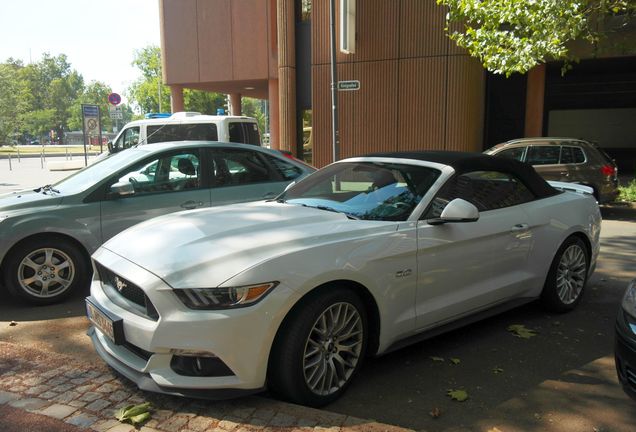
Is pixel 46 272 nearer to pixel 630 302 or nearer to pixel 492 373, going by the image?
pixel 492 373

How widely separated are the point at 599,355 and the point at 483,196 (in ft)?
4.86

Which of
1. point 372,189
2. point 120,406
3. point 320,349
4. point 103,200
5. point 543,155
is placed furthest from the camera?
point 543,155

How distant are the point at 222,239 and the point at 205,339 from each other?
694mm

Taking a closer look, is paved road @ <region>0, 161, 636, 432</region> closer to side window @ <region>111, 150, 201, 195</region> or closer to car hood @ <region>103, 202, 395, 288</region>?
car hood @ <region>103, 202, 395, 288</region>

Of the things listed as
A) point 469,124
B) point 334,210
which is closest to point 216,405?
point 334,210

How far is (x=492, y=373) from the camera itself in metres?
3.74

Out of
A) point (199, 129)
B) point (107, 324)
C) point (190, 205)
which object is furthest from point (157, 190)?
point (199, 129)

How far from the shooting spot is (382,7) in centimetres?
1572

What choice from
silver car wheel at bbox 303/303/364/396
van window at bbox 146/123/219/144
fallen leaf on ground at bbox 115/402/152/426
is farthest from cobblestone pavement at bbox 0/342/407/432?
van window at bbox 146/123/219/144

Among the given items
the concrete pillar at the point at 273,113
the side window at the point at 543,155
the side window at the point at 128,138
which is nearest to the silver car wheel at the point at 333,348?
the side window at the point at 543,155

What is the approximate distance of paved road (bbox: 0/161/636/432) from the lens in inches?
124

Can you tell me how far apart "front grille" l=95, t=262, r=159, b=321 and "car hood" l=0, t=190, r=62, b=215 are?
1880 millimetres

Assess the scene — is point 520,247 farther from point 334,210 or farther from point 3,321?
point 3,321

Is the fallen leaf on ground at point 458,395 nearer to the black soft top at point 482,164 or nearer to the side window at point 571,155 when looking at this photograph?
the black soft top at point 482,164
